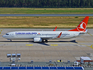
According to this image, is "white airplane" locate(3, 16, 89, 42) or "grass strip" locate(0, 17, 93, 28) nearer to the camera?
"white airplane" locate(3, 16, 89, 42)

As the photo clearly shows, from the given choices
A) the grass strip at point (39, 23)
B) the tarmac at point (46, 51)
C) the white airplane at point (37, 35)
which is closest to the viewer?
the tarmac at point (46, 51)

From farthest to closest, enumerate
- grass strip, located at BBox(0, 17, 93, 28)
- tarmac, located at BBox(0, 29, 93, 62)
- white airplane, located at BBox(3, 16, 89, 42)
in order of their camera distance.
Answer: grass strip, located at BBox(0, 17, 93, 28)
white airplane, located at BBox(3, 16, 89, 42)
tarmac, located at BBox(0, 29, 93, 62)

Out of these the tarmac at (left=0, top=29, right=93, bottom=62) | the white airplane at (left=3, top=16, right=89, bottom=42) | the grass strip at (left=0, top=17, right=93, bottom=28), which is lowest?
the tarmac at (left=0, top=29, right=93, bottom=62)

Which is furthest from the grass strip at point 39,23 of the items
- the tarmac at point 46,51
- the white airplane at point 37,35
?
the tarmac at point 46,51

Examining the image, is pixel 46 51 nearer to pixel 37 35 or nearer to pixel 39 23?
pixel 37 35

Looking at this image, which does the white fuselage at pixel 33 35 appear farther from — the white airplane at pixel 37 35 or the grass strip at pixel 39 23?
the grass strip at pixel 39 23

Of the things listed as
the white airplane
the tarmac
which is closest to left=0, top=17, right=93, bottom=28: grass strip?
the white airplane

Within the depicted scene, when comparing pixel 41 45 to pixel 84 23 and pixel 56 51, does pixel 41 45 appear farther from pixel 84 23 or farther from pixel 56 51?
pixel 84 23

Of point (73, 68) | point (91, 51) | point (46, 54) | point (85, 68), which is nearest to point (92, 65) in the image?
point (85, 68)

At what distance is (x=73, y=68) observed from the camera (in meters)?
18.9

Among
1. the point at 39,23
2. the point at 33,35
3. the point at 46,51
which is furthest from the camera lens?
the point at 39,23

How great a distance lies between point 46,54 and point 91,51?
12084mm

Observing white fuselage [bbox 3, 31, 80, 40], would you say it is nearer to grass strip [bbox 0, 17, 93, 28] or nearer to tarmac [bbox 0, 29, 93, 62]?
tarmac [bbox 0, 29, 93, 62]

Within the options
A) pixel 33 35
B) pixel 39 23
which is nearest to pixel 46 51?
pixel 33 35
